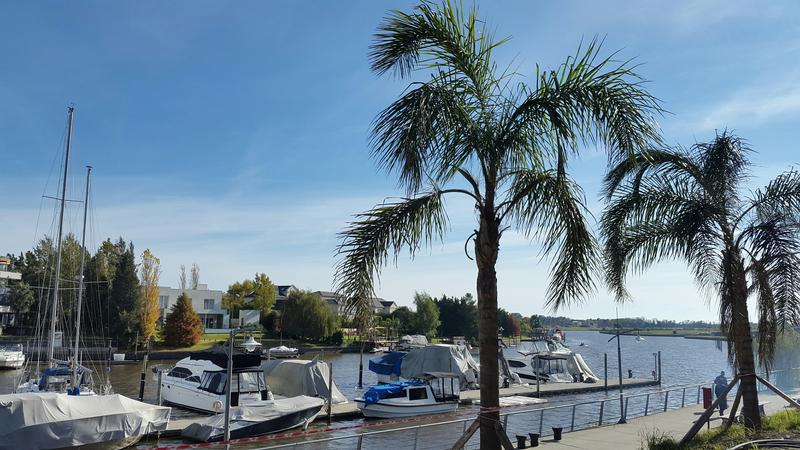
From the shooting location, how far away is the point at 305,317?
8550cm

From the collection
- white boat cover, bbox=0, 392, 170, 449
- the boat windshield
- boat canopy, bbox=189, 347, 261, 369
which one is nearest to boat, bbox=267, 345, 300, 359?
the boat windshield

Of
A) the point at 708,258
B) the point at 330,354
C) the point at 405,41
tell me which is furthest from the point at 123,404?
the point at 330,354

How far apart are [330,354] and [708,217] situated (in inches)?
2821

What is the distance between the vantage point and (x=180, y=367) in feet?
105

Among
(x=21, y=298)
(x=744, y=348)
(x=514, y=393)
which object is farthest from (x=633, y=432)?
(x=21, y=298)

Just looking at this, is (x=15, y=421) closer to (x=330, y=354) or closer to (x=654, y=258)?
(x=654, y=258)

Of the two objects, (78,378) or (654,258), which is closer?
(654,258)

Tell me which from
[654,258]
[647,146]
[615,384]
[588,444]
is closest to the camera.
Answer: [647,146]

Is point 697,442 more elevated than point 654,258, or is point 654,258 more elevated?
point 654,258

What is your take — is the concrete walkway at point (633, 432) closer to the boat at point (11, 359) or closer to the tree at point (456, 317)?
the boat at point (11, 359)

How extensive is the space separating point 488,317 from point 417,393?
2183 cm

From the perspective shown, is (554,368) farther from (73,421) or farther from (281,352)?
(73,421)

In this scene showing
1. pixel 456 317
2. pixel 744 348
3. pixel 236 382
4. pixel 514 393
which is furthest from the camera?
pixel 456 317

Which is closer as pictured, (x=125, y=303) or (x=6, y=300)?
(x=125, y=303)
